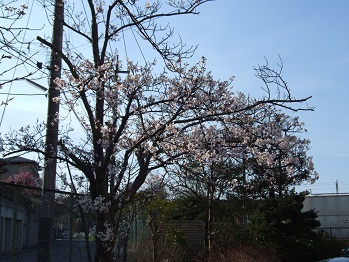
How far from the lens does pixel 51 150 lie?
29.4 feet

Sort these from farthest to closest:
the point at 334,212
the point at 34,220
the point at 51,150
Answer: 1. the point at 334,212
2. the point at 34,220
3. the point at 51,150

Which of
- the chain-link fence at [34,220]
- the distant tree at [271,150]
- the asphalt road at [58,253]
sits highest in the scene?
the distant tree at [271,150]

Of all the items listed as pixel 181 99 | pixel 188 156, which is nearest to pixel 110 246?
pixel 188 156

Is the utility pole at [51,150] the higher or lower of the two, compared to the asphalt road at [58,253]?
higher

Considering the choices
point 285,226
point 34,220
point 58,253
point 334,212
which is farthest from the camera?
point 334,212

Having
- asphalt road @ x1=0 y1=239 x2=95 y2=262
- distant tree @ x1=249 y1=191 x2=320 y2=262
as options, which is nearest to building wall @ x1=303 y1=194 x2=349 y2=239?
distant tree @ x1=249 y1=191 x2=320 y2=262

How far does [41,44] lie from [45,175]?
2381 millimetres

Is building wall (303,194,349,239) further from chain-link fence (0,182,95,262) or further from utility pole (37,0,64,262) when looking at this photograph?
utility pole (37,0,64,262)

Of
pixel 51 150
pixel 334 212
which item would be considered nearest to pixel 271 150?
pixel 51 150

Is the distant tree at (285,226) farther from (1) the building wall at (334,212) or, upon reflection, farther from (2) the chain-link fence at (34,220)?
(1) the building wall at (334,212)

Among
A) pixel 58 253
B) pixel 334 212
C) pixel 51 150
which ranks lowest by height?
pixel 58 253

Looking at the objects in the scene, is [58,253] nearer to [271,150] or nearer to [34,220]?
[34,220]

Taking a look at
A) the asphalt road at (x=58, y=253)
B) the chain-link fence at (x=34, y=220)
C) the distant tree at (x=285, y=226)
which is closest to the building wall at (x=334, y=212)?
the distant tree at (x=285, y=226)

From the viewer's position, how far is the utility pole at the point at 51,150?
27.9 feet
